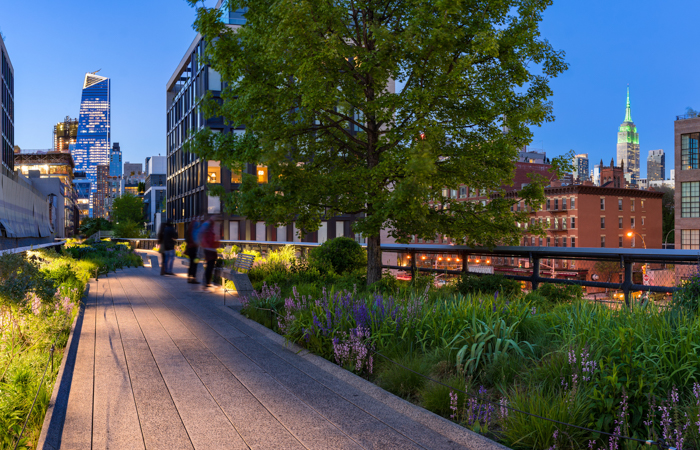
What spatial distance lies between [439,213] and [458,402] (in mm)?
7544

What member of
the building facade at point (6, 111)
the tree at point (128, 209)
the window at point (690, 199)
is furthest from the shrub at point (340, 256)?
the tree at point (128, 209)

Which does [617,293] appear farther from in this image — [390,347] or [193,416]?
[193,416]

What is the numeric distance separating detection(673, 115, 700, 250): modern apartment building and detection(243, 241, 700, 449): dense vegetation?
2302 inches

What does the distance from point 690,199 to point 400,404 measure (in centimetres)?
6327

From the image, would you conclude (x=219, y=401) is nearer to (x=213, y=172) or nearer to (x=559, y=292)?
(x=559, y=292)

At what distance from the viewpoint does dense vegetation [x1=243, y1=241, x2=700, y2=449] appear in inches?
157

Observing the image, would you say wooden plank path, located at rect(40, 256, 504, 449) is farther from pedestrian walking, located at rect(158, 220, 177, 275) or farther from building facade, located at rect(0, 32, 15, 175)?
building facade, located at rect(0, 32, 15, 175)

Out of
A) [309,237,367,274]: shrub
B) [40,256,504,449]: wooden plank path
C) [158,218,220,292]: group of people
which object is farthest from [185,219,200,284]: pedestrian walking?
[40,256,504,449]: wooden plank path

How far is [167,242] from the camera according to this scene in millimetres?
16266

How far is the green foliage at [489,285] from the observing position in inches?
416

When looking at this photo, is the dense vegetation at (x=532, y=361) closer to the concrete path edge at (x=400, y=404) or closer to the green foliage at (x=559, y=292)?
the concrete path edge at (x=400, y=404)

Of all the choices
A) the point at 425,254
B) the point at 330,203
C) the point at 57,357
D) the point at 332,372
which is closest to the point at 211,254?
the point at 330,203

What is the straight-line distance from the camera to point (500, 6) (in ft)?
35.2

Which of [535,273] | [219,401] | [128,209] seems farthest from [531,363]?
[128,209]
